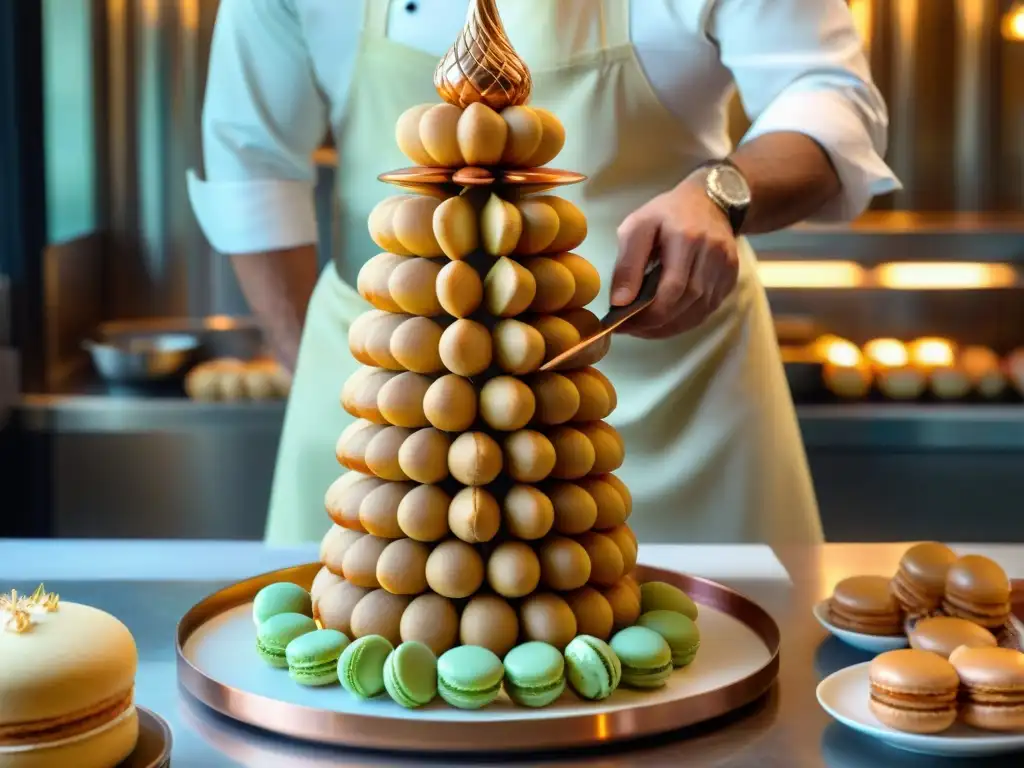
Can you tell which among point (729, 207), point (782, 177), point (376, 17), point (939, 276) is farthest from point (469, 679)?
point (939, 276)

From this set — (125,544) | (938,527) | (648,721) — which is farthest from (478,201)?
(938,527)

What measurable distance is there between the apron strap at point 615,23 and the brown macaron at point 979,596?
0.83 m

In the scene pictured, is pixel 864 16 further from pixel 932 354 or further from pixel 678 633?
pixel 678 633

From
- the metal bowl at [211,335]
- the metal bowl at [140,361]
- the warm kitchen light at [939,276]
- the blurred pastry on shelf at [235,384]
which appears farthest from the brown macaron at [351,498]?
the warm kitchen light at [939,276]

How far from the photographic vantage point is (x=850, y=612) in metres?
0.99

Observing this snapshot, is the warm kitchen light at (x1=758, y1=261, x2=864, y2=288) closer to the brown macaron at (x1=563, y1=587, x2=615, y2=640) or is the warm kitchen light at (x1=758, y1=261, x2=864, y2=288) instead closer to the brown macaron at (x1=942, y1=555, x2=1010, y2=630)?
the brown macaron at (x1=942, y1=555, x2=1010, y2=630)

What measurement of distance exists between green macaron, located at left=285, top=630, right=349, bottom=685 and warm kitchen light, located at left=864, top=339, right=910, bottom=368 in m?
2.43

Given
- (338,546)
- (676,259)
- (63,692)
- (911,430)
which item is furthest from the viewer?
(911,430)

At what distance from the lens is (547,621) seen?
87cm

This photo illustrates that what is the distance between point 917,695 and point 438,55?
106 centimetres

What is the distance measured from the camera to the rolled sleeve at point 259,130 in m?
1.81

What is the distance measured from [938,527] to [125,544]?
2.01 m

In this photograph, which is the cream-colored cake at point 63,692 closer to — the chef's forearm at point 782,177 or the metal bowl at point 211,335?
the chef's forearm at point 782,177

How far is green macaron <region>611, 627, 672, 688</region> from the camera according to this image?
0.85 meters
